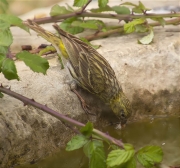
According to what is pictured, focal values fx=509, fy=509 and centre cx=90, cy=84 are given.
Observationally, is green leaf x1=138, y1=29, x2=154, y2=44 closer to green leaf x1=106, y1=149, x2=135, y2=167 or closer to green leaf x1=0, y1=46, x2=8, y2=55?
green leaf x1=0, y1=46, x2=8, y2=55

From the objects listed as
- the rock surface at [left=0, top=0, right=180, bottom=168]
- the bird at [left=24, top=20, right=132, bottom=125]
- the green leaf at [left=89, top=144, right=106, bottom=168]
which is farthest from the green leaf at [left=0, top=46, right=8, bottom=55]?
the bird at [left=24, top=20, right=132, bottom=125]

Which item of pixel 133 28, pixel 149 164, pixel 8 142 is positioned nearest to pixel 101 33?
pixel 133 28

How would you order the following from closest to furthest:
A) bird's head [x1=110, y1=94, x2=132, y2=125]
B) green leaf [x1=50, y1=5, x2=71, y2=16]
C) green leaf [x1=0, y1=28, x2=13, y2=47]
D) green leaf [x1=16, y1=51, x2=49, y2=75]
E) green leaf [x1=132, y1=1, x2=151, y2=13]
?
green leaf [x1=0, y1=28, x2=13, y2=47] → green leaf [x1=16, y1=51, x2=49, y2=75] → bird's head [x1=110, y1=94, x2=132, y2=125] → green leaf [x1=132, y1=1, x2=151, y2=13] → green leaf [x1=50, y1=5, x2=71, y2=16]

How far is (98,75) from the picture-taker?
5180 millimetres

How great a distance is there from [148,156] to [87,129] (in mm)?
457

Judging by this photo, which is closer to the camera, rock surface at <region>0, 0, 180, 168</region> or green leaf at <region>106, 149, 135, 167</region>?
green leaf at <region>106, 149, 135, 167</region>

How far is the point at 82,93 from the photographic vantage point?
5156 millimetres

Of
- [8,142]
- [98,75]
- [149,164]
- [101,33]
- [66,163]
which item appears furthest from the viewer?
[101,33]

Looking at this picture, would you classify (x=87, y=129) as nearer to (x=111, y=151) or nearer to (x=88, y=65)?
(x=111, y=151)

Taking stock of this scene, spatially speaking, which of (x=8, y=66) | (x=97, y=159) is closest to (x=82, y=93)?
(x=8, y=66)

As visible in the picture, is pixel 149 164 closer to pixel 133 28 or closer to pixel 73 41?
pixel 73 41

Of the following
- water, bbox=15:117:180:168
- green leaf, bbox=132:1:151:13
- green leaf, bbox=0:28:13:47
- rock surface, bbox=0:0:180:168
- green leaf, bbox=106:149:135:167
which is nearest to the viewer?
green leaf, bbox=106:149:135:167

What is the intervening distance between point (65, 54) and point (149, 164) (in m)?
2.21

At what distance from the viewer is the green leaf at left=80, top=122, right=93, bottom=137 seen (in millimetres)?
3508
